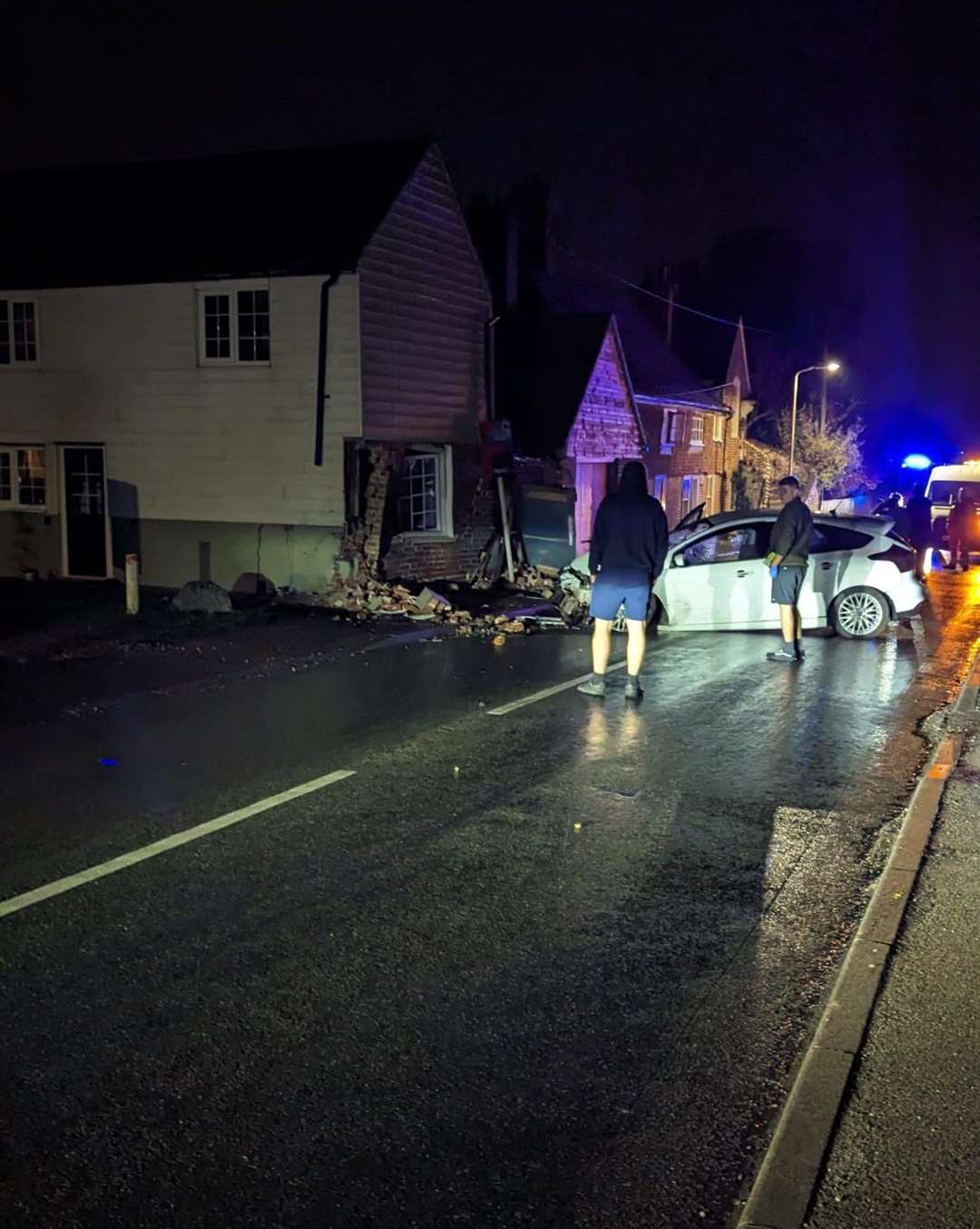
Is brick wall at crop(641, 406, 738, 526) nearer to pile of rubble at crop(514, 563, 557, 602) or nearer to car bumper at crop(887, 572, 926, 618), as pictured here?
pile of rubble at crop(514, 563, 557, 602)

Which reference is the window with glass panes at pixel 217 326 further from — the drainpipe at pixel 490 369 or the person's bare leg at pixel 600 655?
the person's bare leg at pixel 600 655

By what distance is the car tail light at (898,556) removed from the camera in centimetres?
1394

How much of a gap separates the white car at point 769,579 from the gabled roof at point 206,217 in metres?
6.87

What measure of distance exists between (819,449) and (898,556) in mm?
37320

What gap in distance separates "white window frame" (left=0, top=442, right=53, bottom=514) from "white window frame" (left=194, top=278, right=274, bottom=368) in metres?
3.50

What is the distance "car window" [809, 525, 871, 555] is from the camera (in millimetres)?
14047

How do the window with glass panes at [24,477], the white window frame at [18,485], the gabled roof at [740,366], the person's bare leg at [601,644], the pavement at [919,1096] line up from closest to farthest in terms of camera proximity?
the pavement at [919,1096]
the person's bare leg at [601,644]
the white window frame at [18,485]
the window with glass panes at [24,477]
the gabled roof at [740,366]

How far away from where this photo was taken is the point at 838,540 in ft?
46.3

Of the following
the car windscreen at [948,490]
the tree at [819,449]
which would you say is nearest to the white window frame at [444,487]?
the car windscreen at [948,490]

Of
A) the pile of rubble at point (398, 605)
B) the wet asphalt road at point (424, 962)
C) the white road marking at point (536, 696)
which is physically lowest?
the wet asphalt road at point (424, 962)

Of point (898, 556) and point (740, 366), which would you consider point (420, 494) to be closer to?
point (898, 556)

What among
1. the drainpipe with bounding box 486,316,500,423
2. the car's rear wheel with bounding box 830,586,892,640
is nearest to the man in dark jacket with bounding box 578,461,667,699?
the car's rear wheel with bounding box 830,586,892,640

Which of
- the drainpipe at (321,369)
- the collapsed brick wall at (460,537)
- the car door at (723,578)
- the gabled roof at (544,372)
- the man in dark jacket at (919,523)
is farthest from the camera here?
the gabled roof at (544,372)

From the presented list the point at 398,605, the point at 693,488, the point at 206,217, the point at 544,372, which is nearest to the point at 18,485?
the point at 206,217
